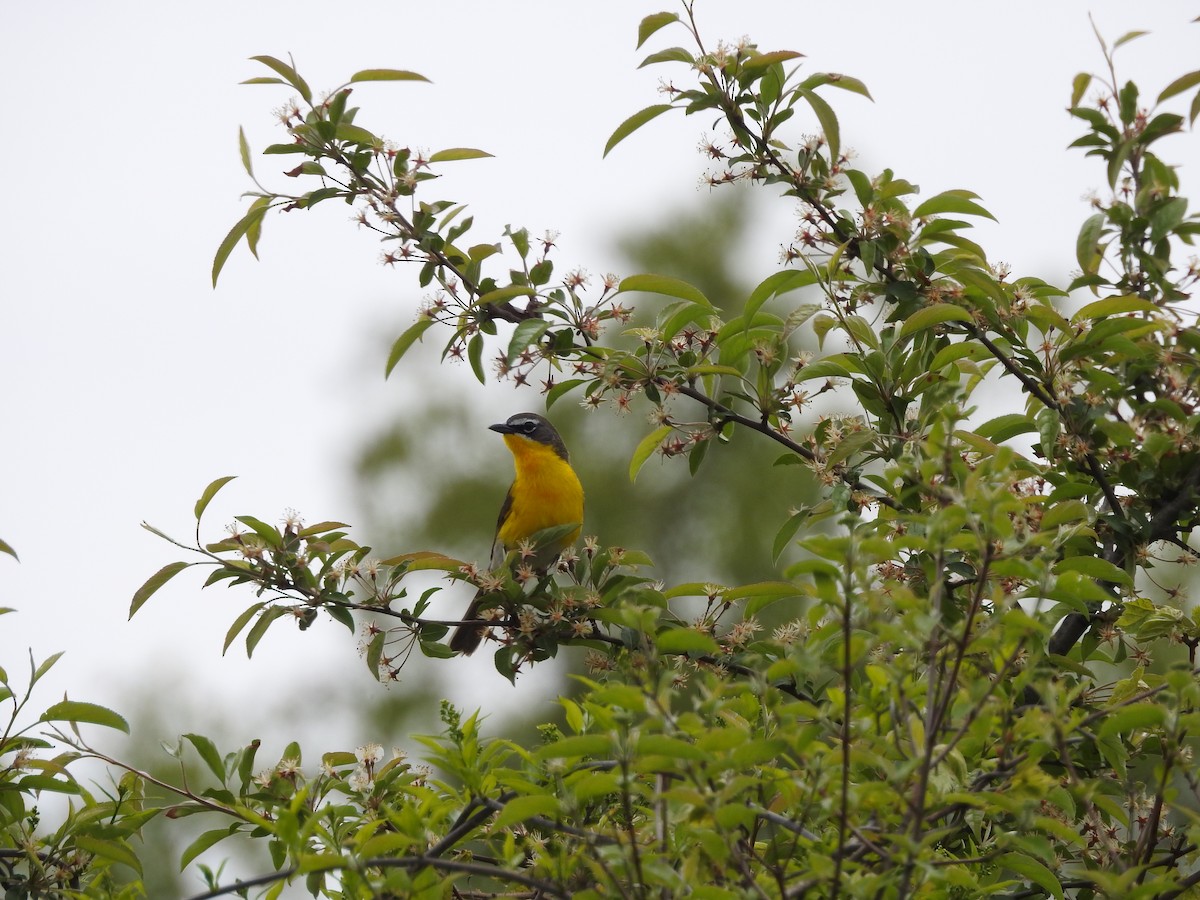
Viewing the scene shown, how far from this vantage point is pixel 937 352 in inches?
134

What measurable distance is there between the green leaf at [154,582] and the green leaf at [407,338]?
2.59 ft

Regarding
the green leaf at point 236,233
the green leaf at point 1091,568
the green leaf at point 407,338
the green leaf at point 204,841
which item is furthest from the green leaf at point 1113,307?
the green leaf at point 204,841

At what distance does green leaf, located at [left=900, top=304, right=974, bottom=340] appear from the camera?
9.93 ft

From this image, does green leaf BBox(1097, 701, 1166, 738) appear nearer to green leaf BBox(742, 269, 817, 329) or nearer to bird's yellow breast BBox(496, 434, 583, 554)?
green leaf BBox(742, 269, 817, 329)

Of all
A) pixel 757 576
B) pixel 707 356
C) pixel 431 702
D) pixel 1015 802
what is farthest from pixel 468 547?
pixel 1015 802

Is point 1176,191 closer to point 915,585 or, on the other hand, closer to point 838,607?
point 915,585

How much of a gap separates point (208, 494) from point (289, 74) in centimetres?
121

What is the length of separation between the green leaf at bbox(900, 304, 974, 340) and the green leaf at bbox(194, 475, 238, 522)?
6.24ft

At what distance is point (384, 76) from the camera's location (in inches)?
131

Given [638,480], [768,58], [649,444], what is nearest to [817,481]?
[649,444]

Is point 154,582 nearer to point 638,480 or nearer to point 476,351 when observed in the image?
point 476,351

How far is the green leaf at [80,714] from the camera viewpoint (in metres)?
3.06

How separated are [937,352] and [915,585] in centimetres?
77

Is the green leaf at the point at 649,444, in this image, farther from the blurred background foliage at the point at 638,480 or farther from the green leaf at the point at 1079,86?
the blurred background foliage at the point at 638,480
